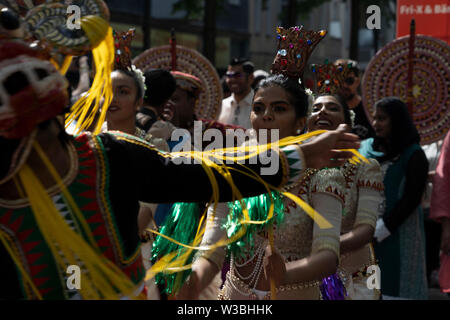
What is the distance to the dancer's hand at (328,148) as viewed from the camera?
2.27 meters

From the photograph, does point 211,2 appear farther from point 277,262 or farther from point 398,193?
point 277,262

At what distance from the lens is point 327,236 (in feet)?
9.16

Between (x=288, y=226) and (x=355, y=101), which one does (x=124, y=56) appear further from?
(x=355, y=101)

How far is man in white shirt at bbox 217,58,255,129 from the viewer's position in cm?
734

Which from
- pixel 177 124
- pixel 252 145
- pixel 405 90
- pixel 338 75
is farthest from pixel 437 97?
pixel 252 145

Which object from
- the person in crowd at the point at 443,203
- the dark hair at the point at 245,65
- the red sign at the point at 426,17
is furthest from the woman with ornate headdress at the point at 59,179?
the red sign at the point at 426,17

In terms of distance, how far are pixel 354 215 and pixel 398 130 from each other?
6.64ft

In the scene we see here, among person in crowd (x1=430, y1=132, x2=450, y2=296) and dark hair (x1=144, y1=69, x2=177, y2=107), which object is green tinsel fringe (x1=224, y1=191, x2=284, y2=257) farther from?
person in crowd (x1=430, y1=132, x2=450, y2=296)

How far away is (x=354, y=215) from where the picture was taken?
3.75m

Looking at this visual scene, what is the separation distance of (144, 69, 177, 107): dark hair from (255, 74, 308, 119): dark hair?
1791 millimetres

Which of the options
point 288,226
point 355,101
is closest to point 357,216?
point 288,226

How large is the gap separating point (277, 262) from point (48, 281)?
876mm

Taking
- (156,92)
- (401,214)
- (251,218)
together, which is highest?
(156,92)

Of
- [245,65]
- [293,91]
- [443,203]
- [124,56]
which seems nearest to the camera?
[293,91]
